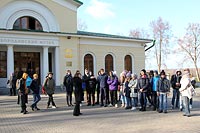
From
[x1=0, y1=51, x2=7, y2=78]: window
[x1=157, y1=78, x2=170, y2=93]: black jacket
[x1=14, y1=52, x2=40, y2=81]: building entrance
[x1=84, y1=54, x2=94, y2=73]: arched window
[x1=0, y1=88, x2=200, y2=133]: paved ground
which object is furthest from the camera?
[x1=84, y1=54, x2=94, y2=73]: arched window

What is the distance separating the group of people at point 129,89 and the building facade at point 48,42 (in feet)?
30.5

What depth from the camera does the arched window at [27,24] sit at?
22.3 meters

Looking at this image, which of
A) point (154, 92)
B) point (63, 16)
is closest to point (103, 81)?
point (154, 92)

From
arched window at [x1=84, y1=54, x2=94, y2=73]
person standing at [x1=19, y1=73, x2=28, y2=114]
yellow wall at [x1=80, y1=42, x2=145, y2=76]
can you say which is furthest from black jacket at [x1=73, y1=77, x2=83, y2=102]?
arched window at [x1=84, y1=54, x2=94, y2=73]

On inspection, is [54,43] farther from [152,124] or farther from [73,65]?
[152,124]

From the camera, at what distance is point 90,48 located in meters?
25.0

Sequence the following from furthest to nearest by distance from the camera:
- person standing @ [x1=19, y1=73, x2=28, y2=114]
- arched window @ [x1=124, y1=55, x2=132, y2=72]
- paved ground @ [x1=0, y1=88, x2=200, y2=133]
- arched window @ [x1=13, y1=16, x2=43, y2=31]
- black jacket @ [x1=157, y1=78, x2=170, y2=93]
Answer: arched window @ [x1=124, y1=55, x2=132, y2=72]
arched window @ [x1=13, y1=16, x2=43, y2=31]
person standing @ [x1=19, y1=73, x2=28, y2=114]
black jacket @ [x1=157, y1=78, x2=170, y2=93]
paved ground @ [x1=0, y1=88, x2=200, y2=133]

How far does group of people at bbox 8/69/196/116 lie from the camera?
10.9 meters

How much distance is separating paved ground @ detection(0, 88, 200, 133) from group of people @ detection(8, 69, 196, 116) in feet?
1.84

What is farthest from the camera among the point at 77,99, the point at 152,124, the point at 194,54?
the point at 194,54

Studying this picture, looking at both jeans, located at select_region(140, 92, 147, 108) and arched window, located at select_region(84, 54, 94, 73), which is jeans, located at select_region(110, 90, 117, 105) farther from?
arched window, located at select_region(84, 54, 94, 73)

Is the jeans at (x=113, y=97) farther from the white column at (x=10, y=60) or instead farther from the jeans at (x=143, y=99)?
the white column at (x=10, y=60)

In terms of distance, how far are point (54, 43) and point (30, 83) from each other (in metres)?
10.9

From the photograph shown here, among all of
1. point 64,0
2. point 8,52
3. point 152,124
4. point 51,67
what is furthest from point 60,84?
point 152,124
